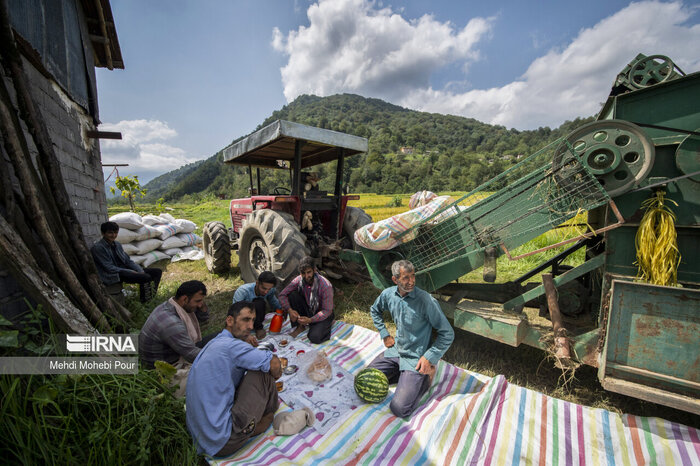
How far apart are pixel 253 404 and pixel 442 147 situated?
99760mm

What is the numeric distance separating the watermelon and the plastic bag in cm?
38

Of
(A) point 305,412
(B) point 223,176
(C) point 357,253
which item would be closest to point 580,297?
(C) point 357,253

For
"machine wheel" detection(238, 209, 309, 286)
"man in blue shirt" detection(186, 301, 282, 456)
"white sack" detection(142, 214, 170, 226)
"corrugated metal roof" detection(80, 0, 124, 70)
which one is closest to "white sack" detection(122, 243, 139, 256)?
"white sack" detection(142, 214, 170, 226)

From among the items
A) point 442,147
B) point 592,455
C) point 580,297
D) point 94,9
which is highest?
point 442,147

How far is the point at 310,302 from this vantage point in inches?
137

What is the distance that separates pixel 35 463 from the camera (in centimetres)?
135

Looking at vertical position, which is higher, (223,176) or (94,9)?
(223,176)

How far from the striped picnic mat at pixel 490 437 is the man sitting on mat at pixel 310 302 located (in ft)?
3.72

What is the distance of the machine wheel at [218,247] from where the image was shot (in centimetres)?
550

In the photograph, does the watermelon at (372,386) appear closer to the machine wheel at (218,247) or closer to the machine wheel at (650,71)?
the machine wheel at (650,71)

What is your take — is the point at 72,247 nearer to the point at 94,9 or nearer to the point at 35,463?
the point at 35,463

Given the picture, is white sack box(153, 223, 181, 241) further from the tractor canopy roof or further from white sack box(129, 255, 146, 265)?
the tractor canopy roof

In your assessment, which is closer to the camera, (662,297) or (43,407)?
(43,407)

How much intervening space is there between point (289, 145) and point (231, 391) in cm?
376
